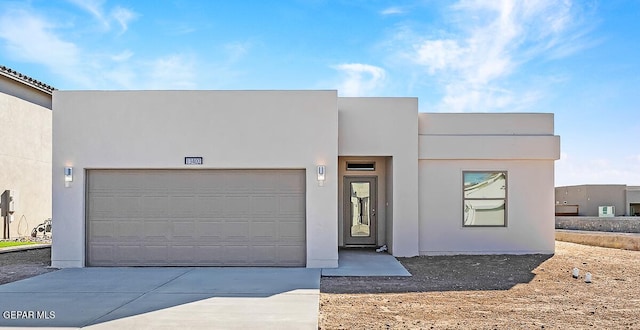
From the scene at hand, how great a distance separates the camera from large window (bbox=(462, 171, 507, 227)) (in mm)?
12250

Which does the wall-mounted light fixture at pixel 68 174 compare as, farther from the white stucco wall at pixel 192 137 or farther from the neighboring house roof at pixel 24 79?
the neighboring house roof at pixel 24 79

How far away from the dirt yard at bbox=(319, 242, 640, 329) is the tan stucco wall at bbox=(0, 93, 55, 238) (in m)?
13.5

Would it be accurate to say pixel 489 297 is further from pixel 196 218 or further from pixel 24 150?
pixel 24 150

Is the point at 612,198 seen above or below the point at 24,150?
below

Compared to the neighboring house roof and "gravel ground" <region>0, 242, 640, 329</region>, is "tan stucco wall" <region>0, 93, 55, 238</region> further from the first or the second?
"gravel ground" <region>0, 242, 640, 329</region>

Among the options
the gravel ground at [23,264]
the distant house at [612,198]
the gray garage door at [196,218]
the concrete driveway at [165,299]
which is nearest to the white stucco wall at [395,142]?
the gray garage door at [196,218]

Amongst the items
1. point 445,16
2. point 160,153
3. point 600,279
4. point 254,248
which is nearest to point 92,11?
point 160,153

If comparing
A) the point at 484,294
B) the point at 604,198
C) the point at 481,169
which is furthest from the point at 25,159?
the point at 604,198

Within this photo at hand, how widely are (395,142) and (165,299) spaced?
675 centimetres

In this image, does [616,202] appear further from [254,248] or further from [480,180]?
[254,248]

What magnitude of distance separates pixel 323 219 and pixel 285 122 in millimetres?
2156

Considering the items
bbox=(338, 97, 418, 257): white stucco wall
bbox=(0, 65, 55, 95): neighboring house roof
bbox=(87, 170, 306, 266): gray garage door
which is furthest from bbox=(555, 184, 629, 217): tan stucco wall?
bbox=(0, 65, 55, 95): neighboring house roof

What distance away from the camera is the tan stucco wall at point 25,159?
16641 mm

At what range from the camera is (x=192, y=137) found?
10211mm
